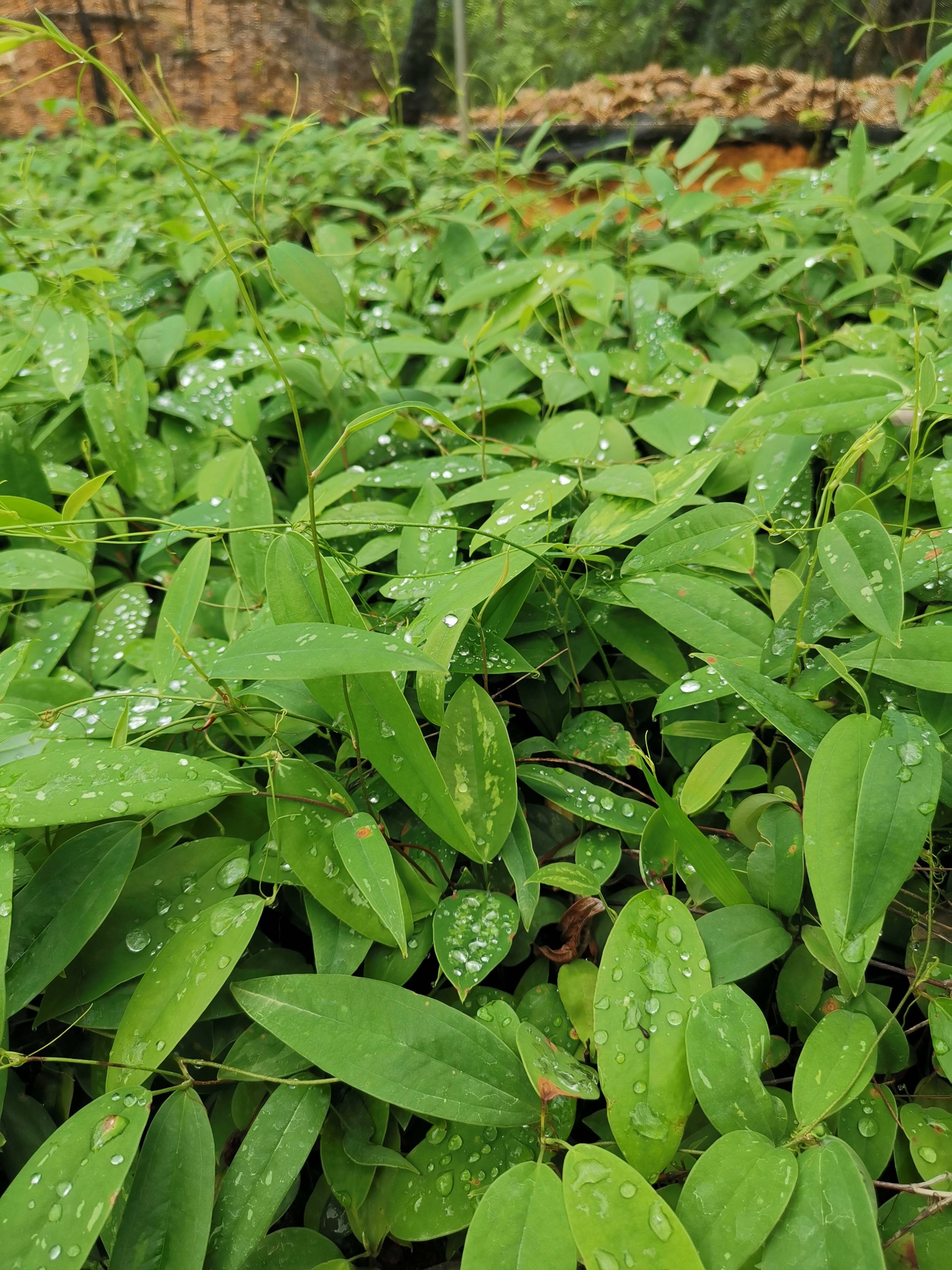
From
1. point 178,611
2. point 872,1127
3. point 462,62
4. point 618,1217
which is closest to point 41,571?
point 178,611

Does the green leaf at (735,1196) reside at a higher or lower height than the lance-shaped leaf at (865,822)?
lower

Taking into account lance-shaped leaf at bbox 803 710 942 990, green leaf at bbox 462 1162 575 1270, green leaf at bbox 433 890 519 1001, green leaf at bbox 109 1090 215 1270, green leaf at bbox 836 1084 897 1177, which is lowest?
green leaf at bbox 109 1090 215 1270

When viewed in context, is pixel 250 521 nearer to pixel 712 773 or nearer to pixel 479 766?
pixel 479 766

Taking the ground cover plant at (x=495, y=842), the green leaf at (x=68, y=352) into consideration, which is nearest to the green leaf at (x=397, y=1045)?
the ground cover plant at (x=495, y=842)

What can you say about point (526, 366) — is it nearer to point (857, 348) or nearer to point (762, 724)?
point (857, 348)

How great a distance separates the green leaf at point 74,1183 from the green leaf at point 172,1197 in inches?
0.9

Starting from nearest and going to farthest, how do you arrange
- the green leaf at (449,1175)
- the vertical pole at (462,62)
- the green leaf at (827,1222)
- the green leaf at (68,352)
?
the green leaf at (827,1222), the green leaf at (449,1175), the green leaf at (68,352), the vertical pole at (462,62)

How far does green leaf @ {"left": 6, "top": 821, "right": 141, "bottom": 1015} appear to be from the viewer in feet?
1.73

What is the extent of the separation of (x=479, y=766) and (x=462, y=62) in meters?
3.00

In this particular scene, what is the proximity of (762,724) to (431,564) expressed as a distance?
13.8 inches

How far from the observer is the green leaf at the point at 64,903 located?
0.53 metres

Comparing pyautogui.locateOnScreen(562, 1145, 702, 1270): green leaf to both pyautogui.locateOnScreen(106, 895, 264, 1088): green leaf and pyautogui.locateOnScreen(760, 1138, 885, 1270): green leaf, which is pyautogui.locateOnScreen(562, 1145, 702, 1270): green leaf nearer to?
pyautogui.locateOnScreen(760, 1138, 885, 1270): green leaf

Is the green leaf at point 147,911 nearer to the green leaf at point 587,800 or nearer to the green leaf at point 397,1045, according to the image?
the green leaf at point 397,1045

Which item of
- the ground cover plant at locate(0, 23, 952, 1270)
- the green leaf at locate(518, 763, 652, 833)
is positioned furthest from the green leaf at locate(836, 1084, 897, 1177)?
the green leaf at locate(518, 763, 652, 833)
